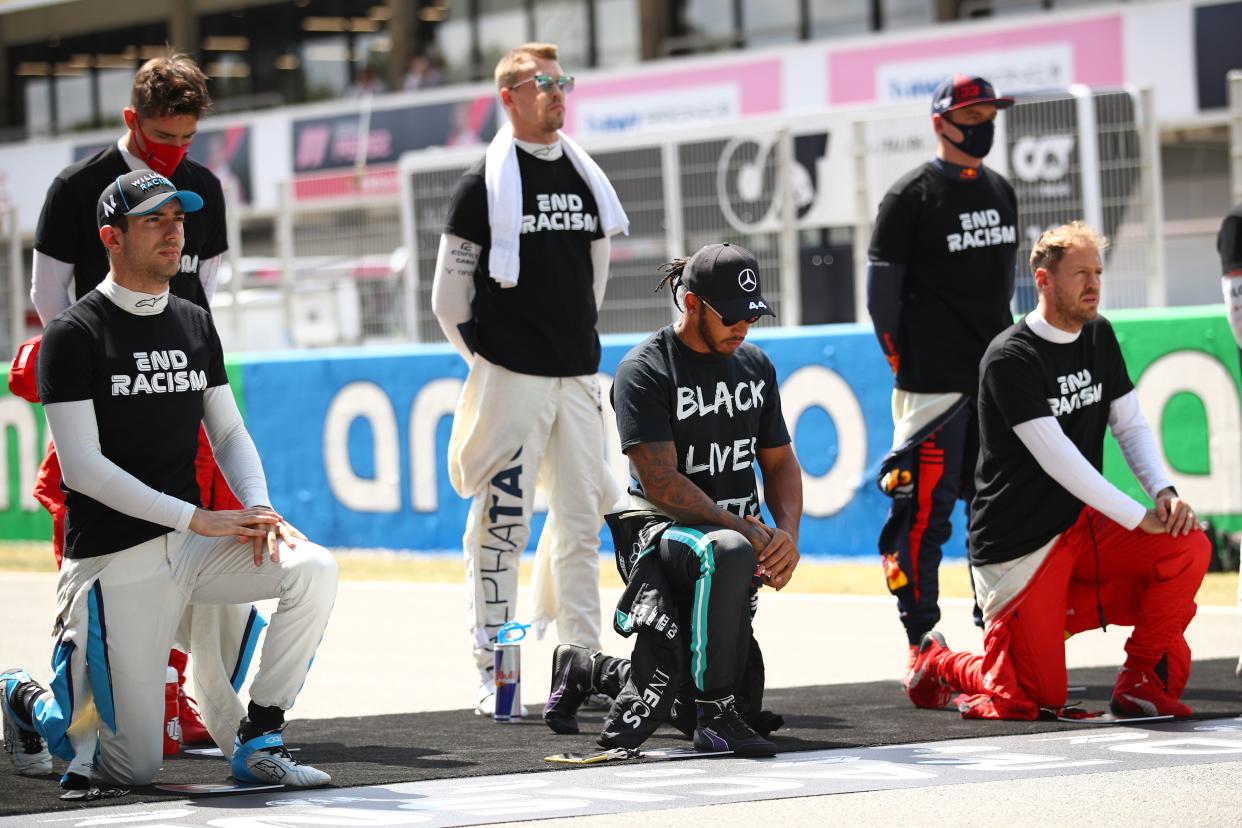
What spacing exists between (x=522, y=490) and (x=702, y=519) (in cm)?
133

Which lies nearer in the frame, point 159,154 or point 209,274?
point 159,154

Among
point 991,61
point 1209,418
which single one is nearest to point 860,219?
point 1209,418

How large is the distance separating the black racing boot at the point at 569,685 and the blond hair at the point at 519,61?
2.12m

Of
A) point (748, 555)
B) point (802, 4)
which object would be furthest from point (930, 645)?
point (802, 4)

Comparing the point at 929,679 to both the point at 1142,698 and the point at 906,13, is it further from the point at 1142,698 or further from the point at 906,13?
the point at 906,13

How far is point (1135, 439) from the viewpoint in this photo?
691 centimetres

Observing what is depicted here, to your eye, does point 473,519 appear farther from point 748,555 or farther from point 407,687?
point 748,555

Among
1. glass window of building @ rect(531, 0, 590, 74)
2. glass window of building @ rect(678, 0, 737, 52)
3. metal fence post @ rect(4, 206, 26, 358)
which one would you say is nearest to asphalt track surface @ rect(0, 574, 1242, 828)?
metal fence post @ rect(4, 206, 26, 358)

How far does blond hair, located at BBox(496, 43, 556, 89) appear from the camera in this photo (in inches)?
287

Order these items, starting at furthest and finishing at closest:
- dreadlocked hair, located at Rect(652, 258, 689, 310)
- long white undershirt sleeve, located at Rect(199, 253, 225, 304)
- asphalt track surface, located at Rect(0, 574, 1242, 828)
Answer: long white undershirt sleeve, located at Rect(199, 253, 225, 304)
dreadlocked hair, located at Rect(652, 258, 689, 310)
asphalt track surface, located at Rect(0, 574, 1242, 828)

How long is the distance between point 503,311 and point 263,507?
5.61 feet

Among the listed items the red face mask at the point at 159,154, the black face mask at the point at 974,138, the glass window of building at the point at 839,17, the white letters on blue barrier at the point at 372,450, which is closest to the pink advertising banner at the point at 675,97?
the glass window of building at the point at 839,17

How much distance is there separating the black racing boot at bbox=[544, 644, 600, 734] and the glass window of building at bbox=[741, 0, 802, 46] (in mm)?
23289

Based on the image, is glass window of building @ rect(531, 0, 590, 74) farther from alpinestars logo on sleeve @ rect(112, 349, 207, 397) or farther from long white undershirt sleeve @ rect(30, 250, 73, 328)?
alpinestars logo on sleeve @ rect(112, 349, 207, 397)
